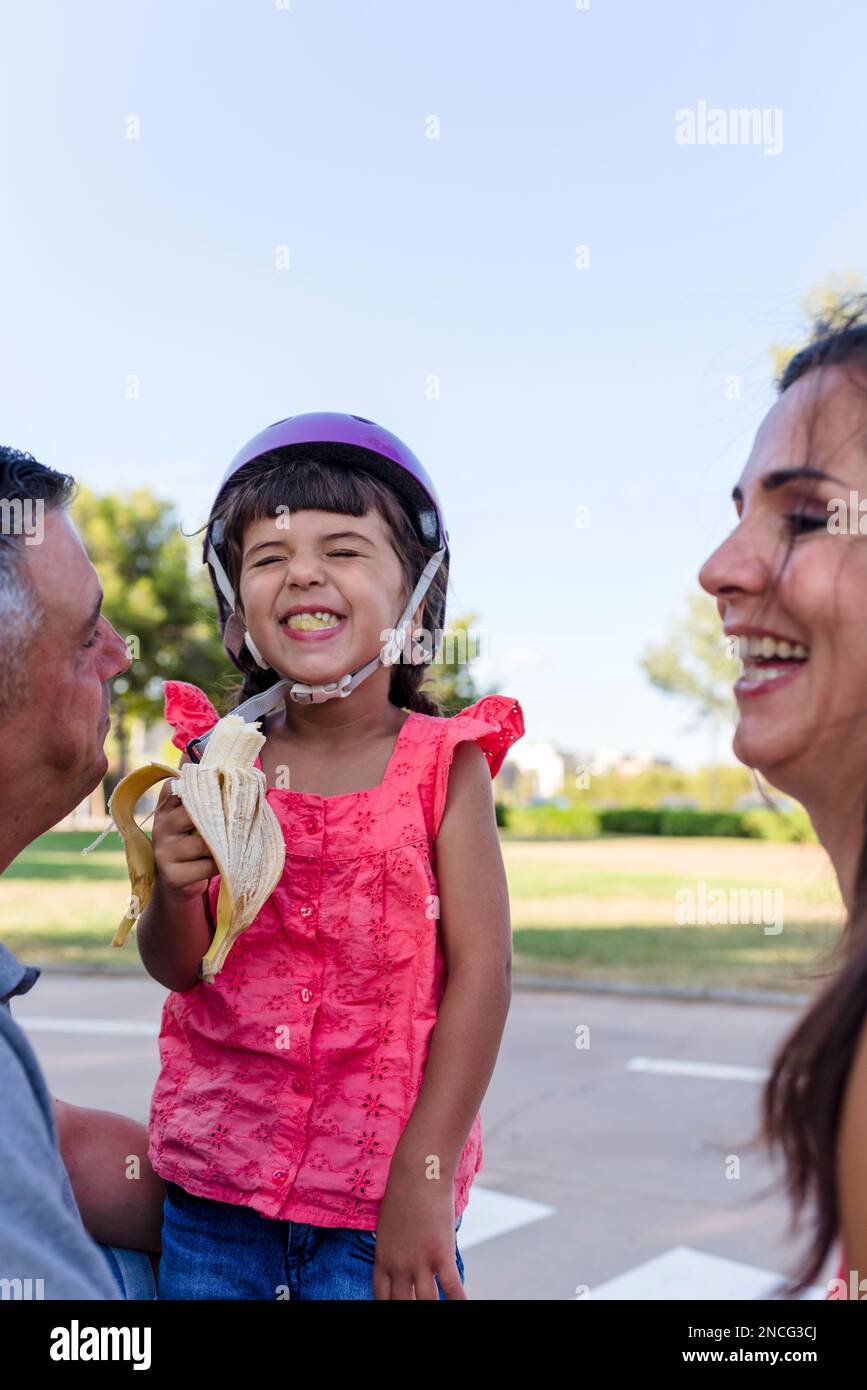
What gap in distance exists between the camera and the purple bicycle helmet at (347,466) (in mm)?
2197

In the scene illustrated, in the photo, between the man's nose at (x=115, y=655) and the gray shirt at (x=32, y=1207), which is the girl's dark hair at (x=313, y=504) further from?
the gray shirt at (x=32, y=1207)

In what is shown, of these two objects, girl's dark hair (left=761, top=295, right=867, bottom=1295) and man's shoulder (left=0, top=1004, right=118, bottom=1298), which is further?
man's shoulder (left=0, top=1004, right=118, bottom=1298)

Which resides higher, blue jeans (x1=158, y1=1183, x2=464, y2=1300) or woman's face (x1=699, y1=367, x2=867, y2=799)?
woman's face (x1=699, y1=367, x2=867, y2=799)

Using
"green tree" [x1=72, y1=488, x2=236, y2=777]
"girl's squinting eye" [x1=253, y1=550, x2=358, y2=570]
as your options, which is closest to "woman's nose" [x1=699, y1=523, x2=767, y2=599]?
"girl's squinting eye" [x1=253, y1=550, x2=358, y2=570]

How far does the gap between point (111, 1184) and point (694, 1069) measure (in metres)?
5.15

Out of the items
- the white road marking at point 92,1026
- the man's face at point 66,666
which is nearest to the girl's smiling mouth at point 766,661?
the man's face at point 66,666

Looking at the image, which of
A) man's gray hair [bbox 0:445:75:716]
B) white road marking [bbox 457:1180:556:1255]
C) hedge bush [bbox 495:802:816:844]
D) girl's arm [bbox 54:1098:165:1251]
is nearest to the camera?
man's gray hair [bbox 0:445:75:716]

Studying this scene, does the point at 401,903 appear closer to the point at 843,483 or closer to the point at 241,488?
the point at 241,488

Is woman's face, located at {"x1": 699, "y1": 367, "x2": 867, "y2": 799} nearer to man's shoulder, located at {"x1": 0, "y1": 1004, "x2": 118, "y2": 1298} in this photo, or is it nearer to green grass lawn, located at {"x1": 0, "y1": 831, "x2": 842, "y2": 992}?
green grass lawn, located at {"x1": 0, "y1": 831, "x2": 842, "y2": 992}

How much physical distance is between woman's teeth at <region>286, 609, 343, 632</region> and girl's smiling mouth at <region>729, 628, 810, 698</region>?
0.89m

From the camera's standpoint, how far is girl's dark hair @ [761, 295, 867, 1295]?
43.1 inches

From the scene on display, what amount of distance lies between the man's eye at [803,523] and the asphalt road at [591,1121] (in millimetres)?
1665
